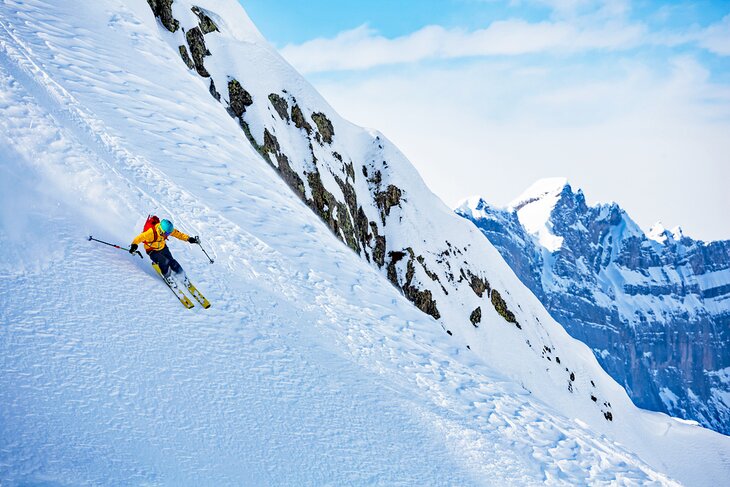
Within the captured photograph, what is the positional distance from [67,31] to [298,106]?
30.4 metres

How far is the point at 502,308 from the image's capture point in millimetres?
53688

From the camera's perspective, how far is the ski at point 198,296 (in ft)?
32.5

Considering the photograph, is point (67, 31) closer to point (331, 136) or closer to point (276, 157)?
point (276, 157)

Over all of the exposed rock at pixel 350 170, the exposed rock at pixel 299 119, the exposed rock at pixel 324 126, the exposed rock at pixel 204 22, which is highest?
the exposed rock at pixel 204 22

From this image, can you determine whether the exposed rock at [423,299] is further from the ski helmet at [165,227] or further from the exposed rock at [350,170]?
the ski helmet at [165,227]

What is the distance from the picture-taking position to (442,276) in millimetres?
49938

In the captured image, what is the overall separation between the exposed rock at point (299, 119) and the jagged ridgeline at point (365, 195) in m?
0.13

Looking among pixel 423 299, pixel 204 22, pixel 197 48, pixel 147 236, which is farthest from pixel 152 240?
pixel 204 22

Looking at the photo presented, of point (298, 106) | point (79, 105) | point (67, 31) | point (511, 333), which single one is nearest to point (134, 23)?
point (67, 31)

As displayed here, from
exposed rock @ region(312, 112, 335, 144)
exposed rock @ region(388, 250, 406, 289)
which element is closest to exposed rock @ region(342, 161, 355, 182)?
exposed rock @ region(312, 112, 335, 144)

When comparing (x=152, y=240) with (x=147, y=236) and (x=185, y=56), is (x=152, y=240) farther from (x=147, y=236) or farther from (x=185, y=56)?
(x=185, y=56)

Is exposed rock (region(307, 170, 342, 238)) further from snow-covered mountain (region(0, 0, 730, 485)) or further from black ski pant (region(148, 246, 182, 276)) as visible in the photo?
black ski pant (region(148, 246, 182, 276))

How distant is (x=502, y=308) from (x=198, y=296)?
156 ft

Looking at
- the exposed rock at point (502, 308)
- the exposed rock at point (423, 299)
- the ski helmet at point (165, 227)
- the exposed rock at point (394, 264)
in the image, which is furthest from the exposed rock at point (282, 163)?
the ski helmet at point (165, 227)
